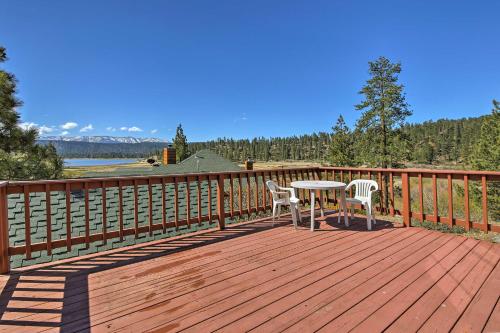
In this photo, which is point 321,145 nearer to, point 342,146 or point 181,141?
point 181,141

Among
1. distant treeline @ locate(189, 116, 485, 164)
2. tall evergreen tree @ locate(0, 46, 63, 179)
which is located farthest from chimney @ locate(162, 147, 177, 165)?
distant treeline @ locate(189, 116, 485, 164)

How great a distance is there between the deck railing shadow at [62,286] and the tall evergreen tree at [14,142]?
8.33 metres

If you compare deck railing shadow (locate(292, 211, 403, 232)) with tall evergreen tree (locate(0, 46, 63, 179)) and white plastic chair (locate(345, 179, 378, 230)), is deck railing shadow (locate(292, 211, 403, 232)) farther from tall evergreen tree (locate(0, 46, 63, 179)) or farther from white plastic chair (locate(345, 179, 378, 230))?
tall evergreen tree (locate(0, 46, 63, 179))

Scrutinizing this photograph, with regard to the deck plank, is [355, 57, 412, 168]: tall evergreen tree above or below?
above

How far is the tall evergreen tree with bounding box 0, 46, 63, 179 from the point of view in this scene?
8.29 m

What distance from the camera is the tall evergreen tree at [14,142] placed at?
829cm

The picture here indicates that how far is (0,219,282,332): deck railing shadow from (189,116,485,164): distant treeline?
3856 cm

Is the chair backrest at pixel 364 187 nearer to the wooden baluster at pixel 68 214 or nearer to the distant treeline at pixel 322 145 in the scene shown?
the wooden baluster at pixel 68 214

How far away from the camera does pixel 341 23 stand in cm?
1132

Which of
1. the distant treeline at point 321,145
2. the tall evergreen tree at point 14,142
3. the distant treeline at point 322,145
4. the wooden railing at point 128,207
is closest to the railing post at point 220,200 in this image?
the wooden railing at point 128,207

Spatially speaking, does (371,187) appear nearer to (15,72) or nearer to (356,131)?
(15,72)

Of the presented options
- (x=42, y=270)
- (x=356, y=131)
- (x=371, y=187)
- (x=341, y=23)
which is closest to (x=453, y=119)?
(x=356, y=131)

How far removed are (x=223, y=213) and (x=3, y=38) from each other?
9.64 metres

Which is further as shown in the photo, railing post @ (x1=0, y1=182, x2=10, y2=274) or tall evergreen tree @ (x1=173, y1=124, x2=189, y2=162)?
tall evergreen tree @ (x1=173, y1=124, x2=189, y2=162)
